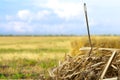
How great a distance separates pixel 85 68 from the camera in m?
→ 4.70

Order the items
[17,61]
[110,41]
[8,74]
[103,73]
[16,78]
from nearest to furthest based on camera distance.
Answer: [103,73] → [16,78] → [8,74] → [110,41] → [17,61]

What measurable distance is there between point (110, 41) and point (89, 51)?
14.8 m

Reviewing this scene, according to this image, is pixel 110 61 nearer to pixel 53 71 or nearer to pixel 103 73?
pixel 103 73

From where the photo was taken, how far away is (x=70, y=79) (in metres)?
4.68

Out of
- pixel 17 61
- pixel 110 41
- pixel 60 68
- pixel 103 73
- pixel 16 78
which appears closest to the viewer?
pixel 103 73

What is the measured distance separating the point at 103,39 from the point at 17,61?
5400 mm

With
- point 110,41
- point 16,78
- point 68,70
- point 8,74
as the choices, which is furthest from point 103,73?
point 110,41

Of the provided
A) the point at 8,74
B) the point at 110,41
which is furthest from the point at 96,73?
the point at 110,41

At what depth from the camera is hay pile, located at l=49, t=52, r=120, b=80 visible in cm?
460

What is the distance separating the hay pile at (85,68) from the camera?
460 centimetres

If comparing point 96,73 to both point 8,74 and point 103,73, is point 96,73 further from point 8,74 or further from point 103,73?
point 8,74

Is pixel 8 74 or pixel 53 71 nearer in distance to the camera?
pixel 53 71

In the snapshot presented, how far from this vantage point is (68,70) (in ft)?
15.6

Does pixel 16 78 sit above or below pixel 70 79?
below
